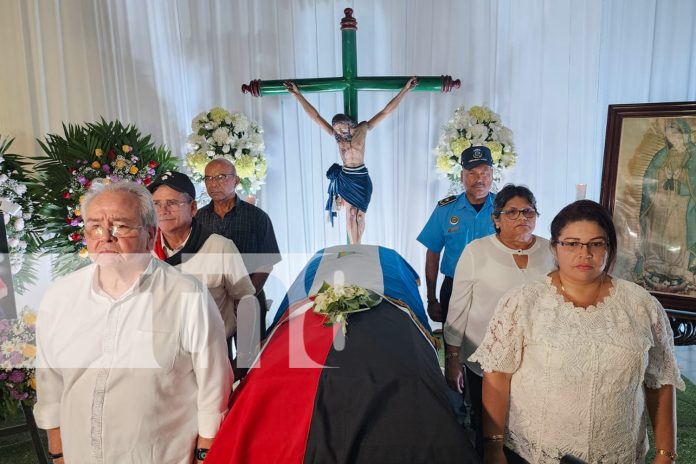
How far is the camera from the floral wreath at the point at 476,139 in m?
3.59

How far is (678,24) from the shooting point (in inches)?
138

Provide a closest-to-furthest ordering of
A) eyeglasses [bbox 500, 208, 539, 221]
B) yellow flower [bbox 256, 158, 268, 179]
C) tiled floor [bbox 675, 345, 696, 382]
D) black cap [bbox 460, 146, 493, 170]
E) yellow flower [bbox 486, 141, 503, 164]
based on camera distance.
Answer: eyeglasses [bbox 500, 208, 539, 221] → black cap [bbox 460, 146, 493, 170] → tiled floor [bbox 675, 345, 696, 382] → yellow flower [bbox 486, 141, 503, 164] → yellow flower [bbox 256, 158, 268, 179]

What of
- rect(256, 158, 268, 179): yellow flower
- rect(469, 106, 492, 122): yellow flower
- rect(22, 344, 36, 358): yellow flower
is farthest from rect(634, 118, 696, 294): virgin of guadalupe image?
rect(22, 344, 36, 358): yellow flower

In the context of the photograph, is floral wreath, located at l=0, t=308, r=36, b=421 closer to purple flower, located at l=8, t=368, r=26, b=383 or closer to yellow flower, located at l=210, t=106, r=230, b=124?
purple flower, located at l=8, t=368, r=26, b=383

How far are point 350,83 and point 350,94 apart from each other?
0.27 ft

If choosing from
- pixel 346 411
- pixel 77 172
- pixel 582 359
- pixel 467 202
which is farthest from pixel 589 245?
pixel 77 172

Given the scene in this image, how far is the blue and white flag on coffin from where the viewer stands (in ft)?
6.91

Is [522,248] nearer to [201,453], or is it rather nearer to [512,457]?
[512,457]

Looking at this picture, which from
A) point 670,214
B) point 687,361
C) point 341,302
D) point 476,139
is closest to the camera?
point 341,302

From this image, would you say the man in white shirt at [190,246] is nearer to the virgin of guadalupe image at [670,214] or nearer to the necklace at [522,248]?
the necklace at [522,248]

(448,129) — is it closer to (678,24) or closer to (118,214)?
(678,24)

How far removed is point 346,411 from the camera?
→ 129 cm

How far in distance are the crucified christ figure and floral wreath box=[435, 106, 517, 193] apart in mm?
469

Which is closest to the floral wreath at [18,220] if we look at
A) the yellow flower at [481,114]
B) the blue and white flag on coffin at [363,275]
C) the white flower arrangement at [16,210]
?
the white flower arrangement at [16,210]
